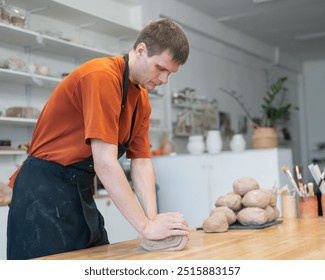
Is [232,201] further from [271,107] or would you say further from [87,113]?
[271,107]

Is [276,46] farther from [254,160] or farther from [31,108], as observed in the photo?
[31,108]

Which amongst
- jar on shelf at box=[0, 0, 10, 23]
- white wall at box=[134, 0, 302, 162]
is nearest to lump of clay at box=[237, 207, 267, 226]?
jar on shelf at box=[0, 0, 10, 23]

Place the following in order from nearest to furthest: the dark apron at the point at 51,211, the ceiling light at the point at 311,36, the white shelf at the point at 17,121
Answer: the dark apron at the point at 51,211 < the white shelf at the point at 17,121 < the ceiling light at the point at 311,36

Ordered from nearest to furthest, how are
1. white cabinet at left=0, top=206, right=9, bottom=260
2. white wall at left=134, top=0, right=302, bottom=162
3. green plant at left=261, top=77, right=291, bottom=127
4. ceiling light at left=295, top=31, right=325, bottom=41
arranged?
white cabinet at left=0, top=206, right=9, bottom=260 → green plant at left=261, top=77, right=291, bottom=127 → white wall at left=134, top=0, right=302, bottom=162 → ceiling light at left=295, top=31, right=325, bottom=41

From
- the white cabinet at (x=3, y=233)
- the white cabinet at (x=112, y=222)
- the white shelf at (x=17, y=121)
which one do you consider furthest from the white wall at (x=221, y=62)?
the white cabinet at (x=3, y=233)

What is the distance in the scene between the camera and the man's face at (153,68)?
173 cm

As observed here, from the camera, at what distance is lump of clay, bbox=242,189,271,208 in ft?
7.08

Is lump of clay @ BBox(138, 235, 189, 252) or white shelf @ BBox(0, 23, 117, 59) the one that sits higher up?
white shelf @ BBox(0, 23, 117, 59)

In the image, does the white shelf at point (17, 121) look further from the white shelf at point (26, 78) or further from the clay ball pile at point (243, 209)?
the clay ball pile at point (243, 209)

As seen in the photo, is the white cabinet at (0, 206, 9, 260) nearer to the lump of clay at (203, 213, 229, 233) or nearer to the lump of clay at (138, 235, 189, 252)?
the lump of clay at (203, 213, 229, 233)

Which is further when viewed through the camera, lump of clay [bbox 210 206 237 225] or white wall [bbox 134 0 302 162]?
white wall [bbox 134 0 302 162]

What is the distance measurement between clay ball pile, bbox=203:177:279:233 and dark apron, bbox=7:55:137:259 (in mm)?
476

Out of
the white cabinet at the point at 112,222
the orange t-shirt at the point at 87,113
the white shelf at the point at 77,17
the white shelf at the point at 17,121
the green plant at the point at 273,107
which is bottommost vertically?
the white cabinet at the point at 112,222

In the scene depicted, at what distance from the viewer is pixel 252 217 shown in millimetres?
2125
